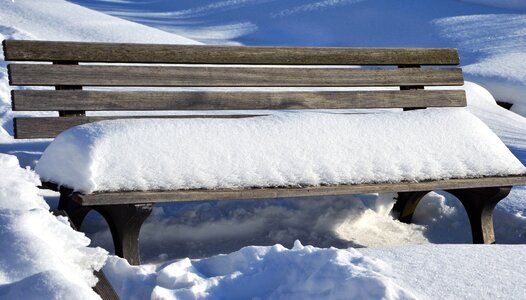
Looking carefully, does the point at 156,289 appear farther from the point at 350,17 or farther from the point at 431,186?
the point at 350,17

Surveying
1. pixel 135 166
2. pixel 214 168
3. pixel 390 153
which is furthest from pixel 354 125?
pixel 135 166

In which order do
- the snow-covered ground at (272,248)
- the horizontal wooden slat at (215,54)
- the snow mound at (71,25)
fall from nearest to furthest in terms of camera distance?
the snow-covered ground at (272,248) → the horizontal wooden slat at (215,54) → the snow mound at (71,25)

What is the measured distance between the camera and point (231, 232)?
15.2 ft

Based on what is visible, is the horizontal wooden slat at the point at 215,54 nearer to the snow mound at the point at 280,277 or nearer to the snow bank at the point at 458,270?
the snow mound at the point at 280,277

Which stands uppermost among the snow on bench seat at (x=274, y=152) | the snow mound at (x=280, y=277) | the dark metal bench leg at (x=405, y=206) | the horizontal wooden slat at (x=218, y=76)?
the horizontal wooden slat at (x=218, y=76)

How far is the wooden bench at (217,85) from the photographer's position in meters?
3.98

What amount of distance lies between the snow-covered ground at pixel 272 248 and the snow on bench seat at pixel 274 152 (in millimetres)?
315

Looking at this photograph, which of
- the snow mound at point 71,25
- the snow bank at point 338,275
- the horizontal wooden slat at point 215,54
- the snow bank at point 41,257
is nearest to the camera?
the snow bank at point 41,257

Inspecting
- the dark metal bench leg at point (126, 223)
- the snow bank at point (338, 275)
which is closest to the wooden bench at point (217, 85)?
the dark metal bench leg at point (126, 223)

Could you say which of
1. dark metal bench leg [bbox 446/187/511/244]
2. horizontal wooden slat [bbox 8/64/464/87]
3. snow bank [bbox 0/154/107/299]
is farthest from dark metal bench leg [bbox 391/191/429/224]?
snow bank [bbox 0/154/107/299]

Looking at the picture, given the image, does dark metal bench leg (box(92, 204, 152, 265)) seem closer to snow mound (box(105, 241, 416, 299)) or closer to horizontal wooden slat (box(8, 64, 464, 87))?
snow mound (box(105, 241, 416, 299))

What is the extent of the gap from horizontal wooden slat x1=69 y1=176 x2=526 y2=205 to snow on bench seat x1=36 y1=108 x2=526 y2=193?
4 cm

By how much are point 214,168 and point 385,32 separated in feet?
34.2

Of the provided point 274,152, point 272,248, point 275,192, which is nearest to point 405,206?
point 274,152
